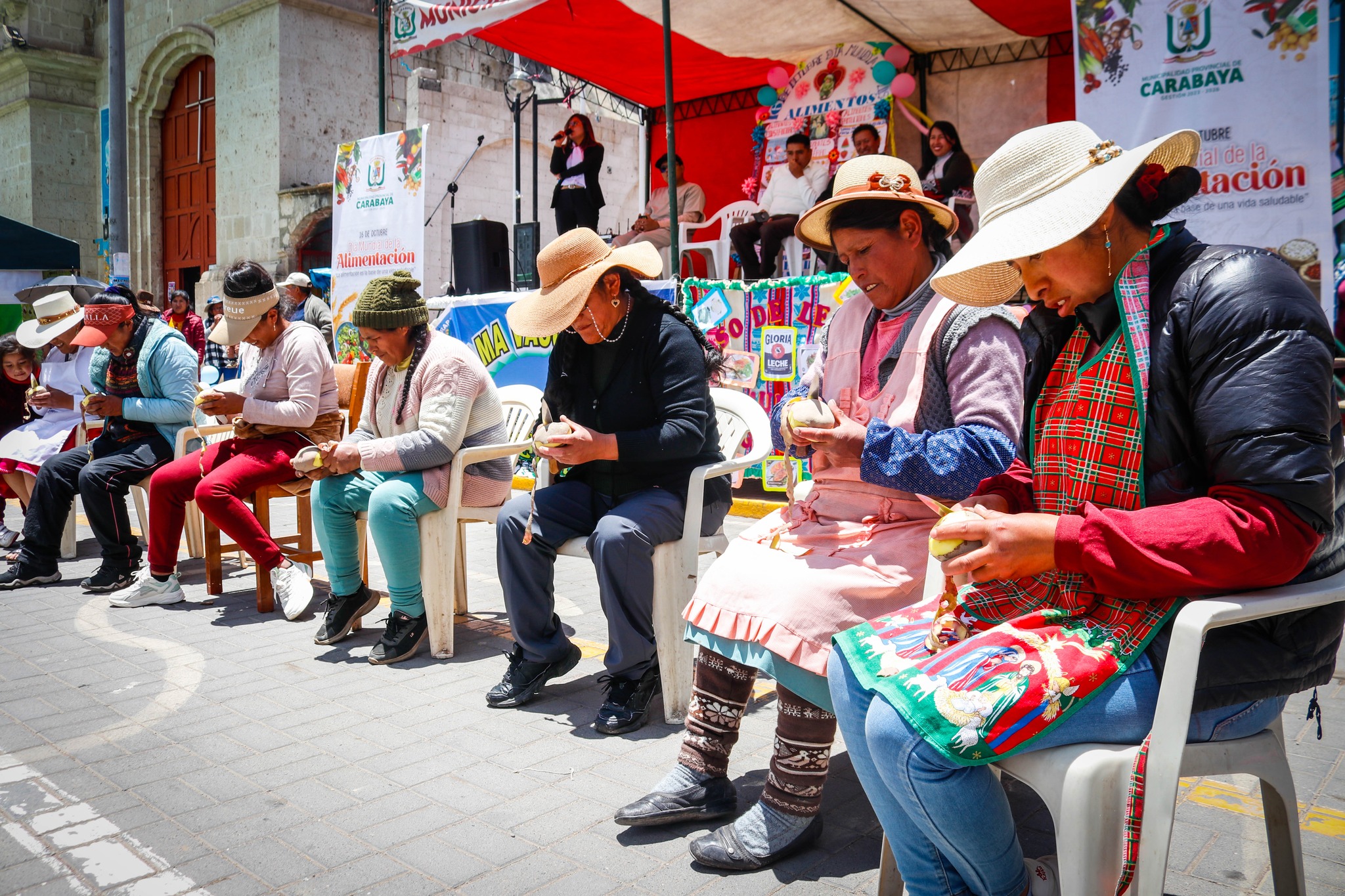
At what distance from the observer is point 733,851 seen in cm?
229

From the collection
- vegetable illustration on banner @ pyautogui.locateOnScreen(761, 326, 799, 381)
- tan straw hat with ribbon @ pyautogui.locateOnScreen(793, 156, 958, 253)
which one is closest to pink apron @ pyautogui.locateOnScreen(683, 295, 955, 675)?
tan straw hat with ribbon @ pyautogui.locateOnScreen(793, 156, 958, 253)

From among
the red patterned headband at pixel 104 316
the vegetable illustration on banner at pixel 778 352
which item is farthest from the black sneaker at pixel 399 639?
the vegetable illustration on banner at pixel 778 352

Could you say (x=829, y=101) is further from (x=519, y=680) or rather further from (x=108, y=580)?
(x=519, y=680)

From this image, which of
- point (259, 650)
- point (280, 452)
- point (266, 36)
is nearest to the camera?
point (259, 650)

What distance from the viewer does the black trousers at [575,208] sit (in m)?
10.4

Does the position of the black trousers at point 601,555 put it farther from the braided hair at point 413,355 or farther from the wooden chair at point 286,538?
the wooden chair at point 286,538

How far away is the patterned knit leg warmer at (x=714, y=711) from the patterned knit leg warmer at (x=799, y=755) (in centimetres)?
15

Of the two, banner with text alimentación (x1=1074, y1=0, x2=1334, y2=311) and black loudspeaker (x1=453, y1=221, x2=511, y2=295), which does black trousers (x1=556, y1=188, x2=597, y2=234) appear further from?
banner with text alimentación (x1=1074, y1=0, x2=1334, y2=311)

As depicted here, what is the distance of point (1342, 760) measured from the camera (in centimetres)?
282

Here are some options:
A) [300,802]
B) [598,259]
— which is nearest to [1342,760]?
[598,259]

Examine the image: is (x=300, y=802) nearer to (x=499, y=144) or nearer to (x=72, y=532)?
(x=72, y=532)

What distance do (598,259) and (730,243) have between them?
6613mm

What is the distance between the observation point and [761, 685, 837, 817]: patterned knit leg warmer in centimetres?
228

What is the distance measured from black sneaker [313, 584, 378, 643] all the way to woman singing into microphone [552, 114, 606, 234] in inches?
267
